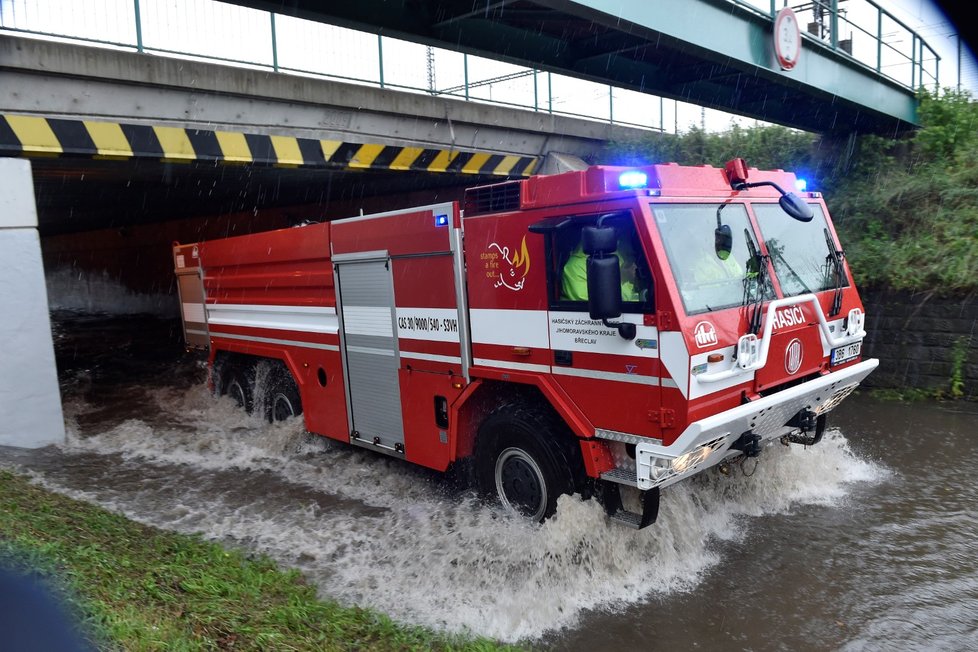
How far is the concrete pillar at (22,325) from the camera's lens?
7.23 metres

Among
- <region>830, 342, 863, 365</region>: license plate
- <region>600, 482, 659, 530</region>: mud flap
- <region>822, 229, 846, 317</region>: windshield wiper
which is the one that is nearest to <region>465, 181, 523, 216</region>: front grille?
<region>600, 482, 659, 530</region>: mud flap

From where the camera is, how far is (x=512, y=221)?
200 inches

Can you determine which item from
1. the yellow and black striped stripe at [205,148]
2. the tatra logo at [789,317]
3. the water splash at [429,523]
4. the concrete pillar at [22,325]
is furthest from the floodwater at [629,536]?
the yellow and black striped stripe at [205,148]

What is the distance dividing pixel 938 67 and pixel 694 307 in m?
11.1

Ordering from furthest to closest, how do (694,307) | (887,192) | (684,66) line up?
(887,192)
(684,66)
(694,307)

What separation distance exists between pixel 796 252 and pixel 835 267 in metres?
0.50

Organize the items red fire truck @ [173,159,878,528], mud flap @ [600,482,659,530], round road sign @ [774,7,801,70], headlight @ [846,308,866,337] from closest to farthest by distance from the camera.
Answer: red fire truck @ [173,159,878,528] < mud flap @ [600,482,659,530] < headlight @ [846,308,866,337] < round road sign @ [774,7,801,70]

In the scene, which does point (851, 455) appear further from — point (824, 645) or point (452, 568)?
point (452, 568)

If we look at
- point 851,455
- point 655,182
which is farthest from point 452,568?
point 851,455

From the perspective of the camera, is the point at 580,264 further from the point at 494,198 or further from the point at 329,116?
the point at 329,116

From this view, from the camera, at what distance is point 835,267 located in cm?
565

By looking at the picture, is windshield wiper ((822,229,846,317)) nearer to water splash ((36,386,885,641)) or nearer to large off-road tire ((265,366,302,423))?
water splash ((36,386,885,641))

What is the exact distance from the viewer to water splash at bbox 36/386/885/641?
178 inches

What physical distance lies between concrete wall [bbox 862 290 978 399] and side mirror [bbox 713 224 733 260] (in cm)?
539
